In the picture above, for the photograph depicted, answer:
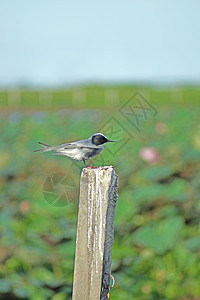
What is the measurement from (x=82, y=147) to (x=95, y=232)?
10.1 inches

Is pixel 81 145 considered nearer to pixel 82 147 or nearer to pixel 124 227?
pixel 82 147

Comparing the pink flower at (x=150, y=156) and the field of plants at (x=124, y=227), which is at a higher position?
the pink flower at (x=150, y=156)

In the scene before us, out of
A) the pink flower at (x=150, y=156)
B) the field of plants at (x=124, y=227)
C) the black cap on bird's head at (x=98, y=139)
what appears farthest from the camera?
the pink flower at (x=150, y=156)

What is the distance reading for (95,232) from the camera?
130 cm

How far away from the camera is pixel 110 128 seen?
1.43m

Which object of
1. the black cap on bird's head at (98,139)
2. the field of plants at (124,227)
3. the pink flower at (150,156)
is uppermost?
the black cap on bird's head at (98,139)

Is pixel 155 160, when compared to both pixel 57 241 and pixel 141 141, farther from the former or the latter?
pixel 57 241

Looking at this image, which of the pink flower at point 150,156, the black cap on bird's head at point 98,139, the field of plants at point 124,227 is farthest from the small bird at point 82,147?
the pink flower at point 150,156

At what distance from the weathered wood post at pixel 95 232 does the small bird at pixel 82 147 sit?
5 centimetres

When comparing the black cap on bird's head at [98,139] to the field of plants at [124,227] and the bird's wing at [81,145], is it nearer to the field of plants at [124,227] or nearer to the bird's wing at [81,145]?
the bird's wing at [81,145]

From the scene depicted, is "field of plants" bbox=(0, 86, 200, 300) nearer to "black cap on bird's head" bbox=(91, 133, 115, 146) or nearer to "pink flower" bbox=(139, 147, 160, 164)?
"pink flower" bbox=(139, 147, 160, 164)

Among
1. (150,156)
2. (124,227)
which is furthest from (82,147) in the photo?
(150,156)

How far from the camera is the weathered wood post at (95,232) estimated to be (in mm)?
1272

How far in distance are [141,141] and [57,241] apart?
9.95 ft
